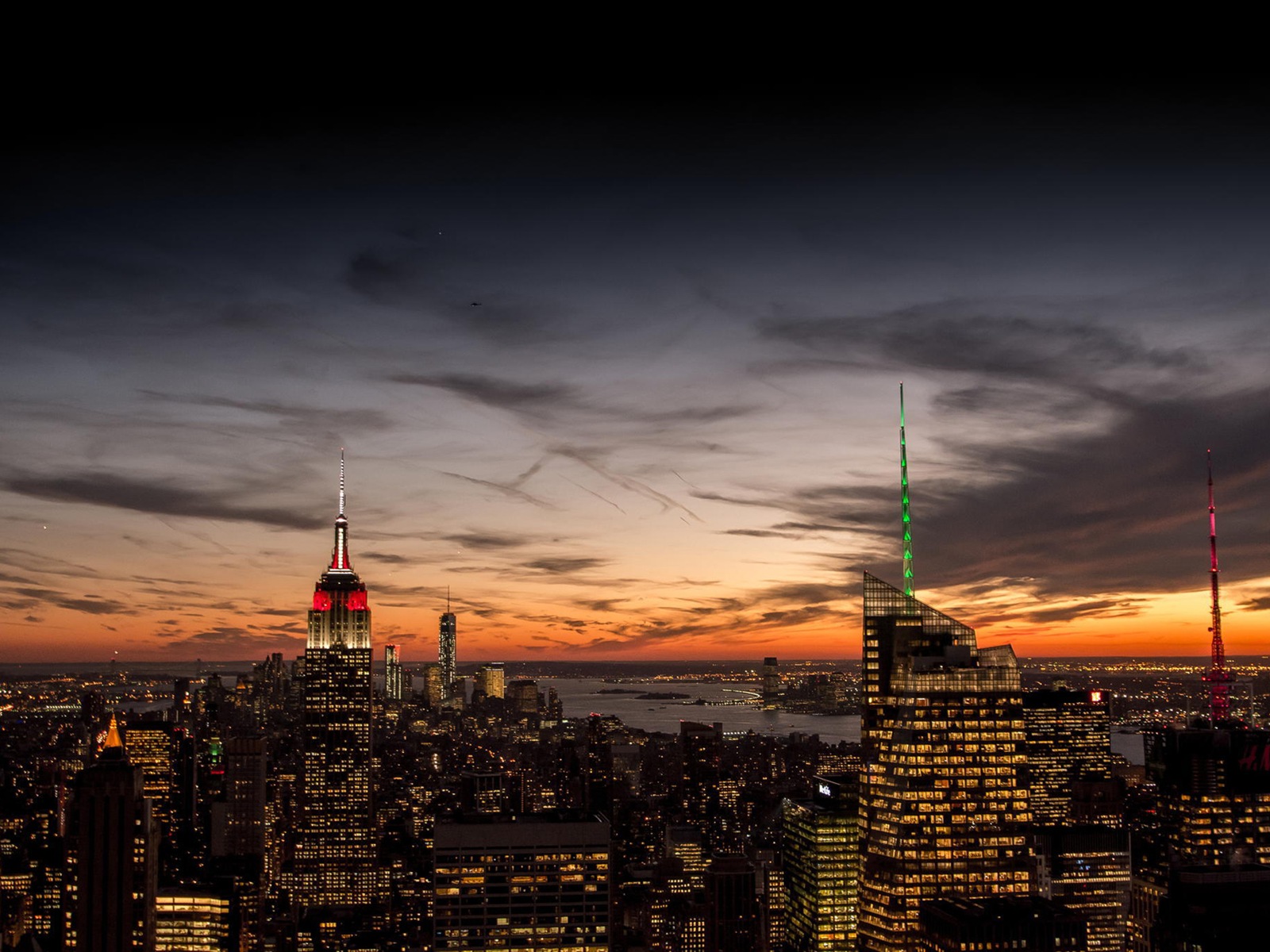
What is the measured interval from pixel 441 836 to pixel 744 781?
1606 inches

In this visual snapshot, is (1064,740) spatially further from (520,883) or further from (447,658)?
(447,658)

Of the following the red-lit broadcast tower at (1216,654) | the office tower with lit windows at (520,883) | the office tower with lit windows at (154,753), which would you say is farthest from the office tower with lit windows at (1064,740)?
the office tower with lit windows at (154,753)

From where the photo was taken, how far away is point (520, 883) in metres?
33.3

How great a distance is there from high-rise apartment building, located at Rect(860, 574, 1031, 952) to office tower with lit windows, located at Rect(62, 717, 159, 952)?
1882cm

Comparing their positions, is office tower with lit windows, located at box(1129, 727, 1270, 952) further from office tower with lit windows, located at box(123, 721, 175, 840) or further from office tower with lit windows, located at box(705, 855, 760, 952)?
office tower with lit windows, located at box(123, 721, 175, 840)

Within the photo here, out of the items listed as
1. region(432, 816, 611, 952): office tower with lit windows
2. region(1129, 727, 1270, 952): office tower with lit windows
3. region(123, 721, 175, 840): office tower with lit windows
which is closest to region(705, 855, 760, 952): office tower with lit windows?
region(432, 816, 611, 952): office tower with lit windows

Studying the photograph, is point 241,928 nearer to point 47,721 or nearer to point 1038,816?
point 1038,816

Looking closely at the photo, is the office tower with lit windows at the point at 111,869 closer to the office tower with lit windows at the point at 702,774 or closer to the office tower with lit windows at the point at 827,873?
the office tower with lit windows at the point at 827,873

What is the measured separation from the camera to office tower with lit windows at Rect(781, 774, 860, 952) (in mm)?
36031

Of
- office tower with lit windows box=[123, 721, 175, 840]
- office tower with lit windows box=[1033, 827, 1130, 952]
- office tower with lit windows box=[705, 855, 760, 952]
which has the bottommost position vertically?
office tower with lit windows box=[705, 855, 760, 952]

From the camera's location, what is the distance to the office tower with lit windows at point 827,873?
3603 cm

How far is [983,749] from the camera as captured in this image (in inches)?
1221

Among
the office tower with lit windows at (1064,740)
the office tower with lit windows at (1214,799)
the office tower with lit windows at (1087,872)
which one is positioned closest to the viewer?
the office tower with lit windows at (1087,872)

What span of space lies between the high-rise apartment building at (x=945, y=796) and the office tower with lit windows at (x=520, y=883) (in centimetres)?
660
